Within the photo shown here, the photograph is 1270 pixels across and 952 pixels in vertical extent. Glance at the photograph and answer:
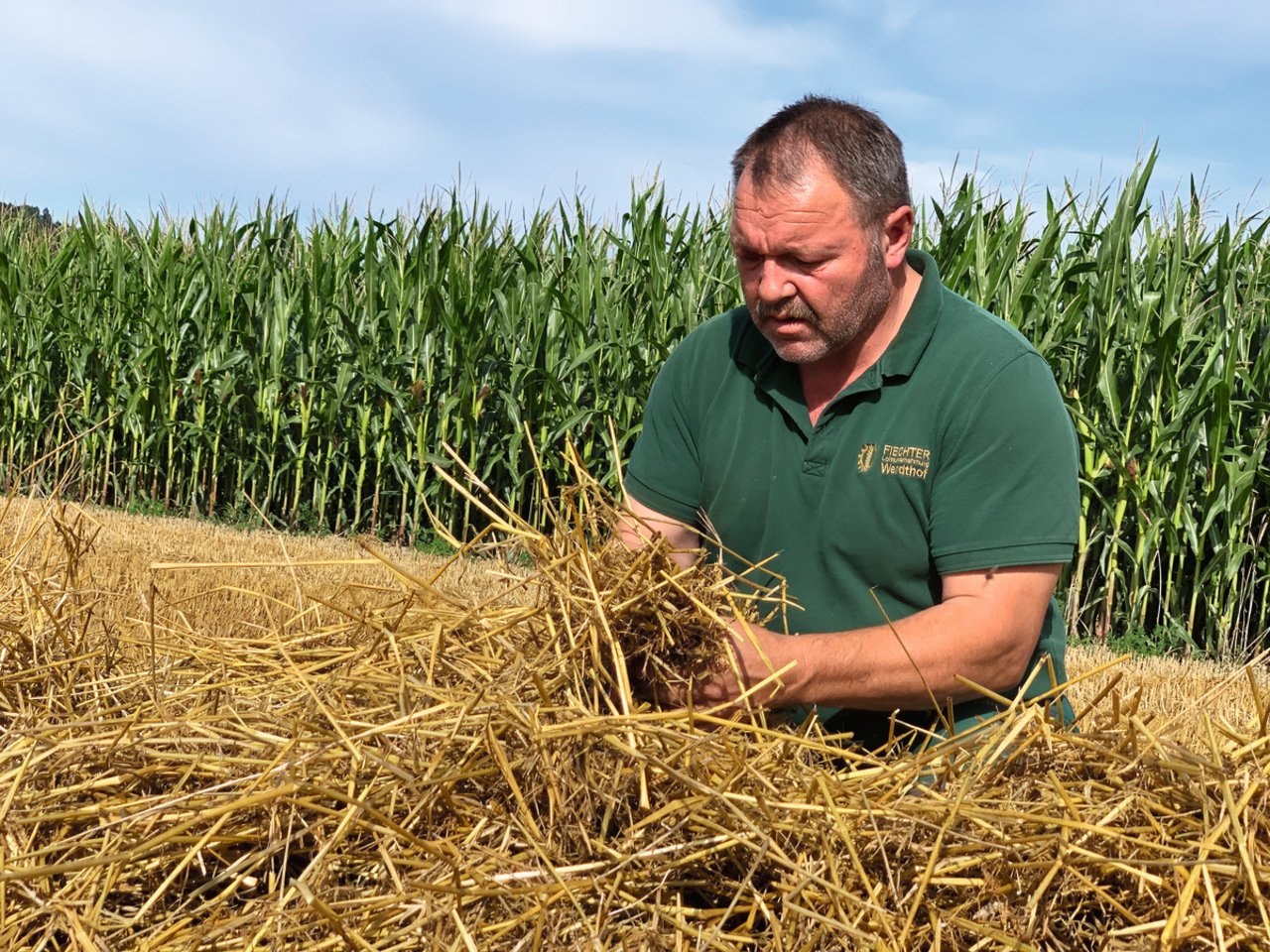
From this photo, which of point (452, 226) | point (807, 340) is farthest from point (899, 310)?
point (452, 226)

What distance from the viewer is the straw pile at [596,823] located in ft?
4.12

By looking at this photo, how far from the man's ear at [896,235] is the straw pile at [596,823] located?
896 millimetres

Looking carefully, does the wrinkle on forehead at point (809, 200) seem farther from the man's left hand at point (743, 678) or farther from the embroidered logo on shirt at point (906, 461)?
the man's left hand at point (743, 678)

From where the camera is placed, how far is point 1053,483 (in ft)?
6.57

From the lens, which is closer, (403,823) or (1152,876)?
(1152,876)

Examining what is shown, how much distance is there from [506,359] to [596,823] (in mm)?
6340

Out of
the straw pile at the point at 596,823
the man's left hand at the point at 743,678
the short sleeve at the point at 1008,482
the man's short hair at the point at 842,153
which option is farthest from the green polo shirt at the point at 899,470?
the straw pile at the point at 596,823

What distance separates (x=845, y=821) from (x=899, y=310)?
1.24 metres

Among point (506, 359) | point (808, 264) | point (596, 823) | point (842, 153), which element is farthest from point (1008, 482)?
point (506, 359)

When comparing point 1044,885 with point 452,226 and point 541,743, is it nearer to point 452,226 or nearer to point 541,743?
point 541,743

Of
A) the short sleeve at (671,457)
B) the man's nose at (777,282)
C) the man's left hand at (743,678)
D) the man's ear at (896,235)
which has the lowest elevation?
the man's left hand at (743,678)

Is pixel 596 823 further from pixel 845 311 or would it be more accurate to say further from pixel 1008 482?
pixel 845 311

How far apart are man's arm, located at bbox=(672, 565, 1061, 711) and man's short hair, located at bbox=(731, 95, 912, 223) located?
2.35 feet

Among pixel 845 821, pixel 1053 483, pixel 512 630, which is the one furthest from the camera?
pixel 1053 483
